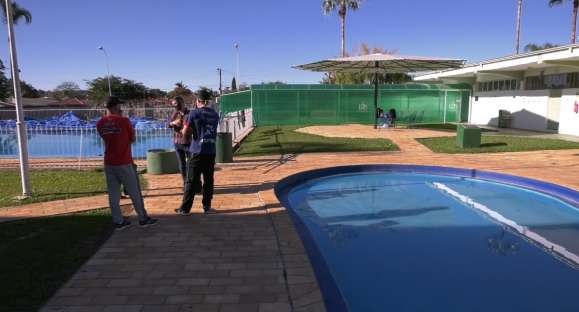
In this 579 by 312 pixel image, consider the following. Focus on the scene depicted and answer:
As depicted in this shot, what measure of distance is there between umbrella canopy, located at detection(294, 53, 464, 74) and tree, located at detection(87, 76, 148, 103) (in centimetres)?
5514

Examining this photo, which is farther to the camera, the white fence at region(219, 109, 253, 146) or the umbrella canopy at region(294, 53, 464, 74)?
the umbrella canopy at region(294, 53, 464, 74)

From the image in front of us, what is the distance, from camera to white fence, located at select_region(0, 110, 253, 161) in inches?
453

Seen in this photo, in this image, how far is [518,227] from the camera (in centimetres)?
623

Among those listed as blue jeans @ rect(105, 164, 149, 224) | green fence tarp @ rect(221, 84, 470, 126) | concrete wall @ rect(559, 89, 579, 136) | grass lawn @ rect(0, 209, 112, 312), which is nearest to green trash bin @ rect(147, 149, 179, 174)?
grass lawn @ rect(0, 209, 112, 312)

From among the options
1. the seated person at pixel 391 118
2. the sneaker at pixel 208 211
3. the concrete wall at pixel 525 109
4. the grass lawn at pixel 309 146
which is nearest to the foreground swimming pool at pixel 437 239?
the sneaker at pixel 208 211

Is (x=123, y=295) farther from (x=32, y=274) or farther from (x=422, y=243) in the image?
(x=422, y=243)

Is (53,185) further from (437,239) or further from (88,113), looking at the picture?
(88,113)

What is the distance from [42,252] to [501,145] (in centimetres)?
1331

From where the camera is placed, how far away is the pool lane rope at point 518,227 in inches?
197

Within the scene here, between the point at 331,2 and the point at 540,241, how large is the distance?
121 feet

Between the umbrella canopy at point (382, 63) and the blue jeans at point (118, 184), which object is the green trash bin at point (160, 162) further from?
the umbrella canopy at point (382, 63)

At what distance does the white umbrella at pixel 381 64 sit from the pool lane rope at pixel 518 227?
29.9 feet

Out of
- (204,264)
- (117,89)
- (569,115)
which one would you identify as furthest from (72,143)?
(117,89)

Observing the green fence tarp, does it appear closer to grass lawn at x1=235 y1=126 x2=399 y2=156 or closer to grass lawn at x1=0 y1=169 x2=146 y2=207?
grass lawn at x1=235 y1=126 x2=399 y2=156
